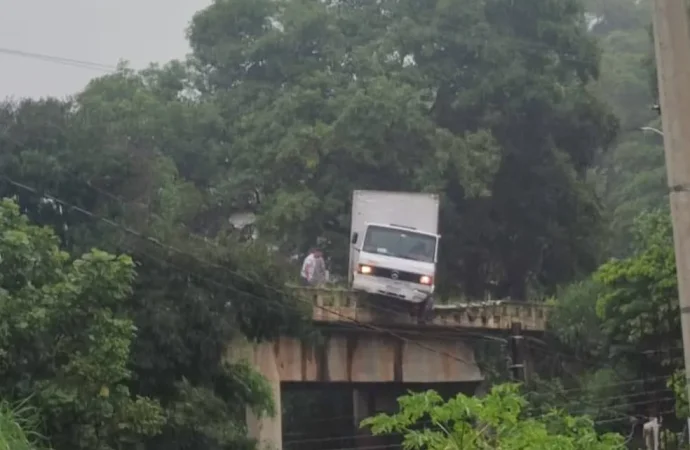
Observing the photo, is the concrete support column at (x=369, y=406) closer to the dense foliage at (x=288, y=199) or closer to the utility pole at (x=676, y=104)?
the dense foliage at (x=288, y=199)

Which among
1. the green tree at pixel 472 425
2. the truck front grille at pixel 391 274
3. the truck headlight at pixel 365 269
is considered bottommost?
the green tree at pixel 472 425

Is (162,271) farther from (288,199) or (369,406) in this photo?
(369,406)

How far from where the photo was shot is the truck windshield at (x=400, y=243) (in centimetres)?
2814

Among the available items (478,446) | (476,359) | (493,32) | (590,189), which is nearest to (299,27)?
(493,32)

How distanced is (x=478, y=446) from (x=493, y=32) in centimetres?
2843

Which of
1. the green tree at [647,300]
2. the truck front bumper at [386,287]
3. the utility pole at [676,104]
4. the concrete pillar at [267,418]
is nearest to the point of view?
the utility pole at [676,104]

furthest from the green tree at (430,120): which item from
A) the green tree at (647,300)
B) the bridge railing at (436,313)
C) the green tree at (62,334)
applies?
the green tree at (62,334)

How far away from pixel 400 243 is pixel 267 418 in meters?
5.83

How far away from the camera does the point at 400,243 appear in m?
28.4

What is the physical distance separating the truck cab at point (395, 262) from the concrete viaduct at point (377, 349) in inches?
21.4

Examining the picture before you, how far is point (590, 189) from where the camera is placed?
37125mm

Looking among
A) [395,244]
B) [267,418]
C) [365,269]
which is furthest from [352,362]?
[267,418]

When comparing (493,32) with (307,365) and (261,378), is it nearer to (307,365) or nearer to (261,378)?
(307,365)

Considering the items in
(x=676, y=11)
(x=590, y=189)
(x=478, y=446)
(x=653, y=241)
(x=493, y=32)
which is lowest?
(x=478, y=446)
